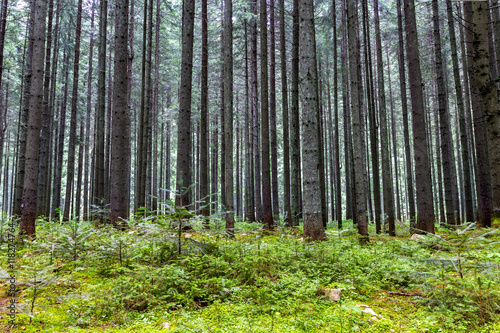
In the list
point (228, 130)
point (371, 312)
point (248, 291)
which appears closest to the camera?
point (371, 312)

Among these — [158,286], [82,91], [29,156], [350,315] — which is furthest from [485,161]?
[82,91]

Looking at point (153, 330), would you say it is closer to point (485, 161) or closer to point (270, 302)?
point (270, 302)

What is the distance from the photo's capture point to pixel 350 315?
310cm

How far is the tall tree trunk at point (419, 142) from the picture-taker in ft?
27.6

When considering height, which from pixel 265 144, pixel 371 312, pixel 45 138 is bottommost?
pixel 371 312

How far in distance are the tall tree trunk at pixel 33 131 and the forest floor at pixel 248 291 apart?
→ 2617 mm

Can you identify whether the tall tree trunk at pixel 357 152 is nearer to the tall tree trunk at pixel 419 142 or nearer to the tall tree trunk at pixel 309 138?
the tall tree trunk at pixel 309 138

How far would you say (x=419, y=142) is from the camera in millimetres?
8586

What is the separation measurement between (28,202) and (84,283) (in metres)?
4.39

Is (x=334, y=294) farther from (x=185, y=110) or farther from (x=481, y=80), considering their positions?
(x=481, y=80)

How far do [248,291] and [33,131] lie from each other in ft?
23.6

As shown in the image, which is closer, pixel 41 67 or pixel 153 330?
pixel 153 330

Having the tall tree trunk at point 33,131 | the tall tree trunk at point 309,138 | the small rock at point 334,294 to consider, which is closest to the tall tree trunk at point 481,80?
the tall tree trunk at point 309,138

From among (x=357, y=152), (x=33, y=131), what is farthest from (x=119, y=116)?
(x=357, y=152)
